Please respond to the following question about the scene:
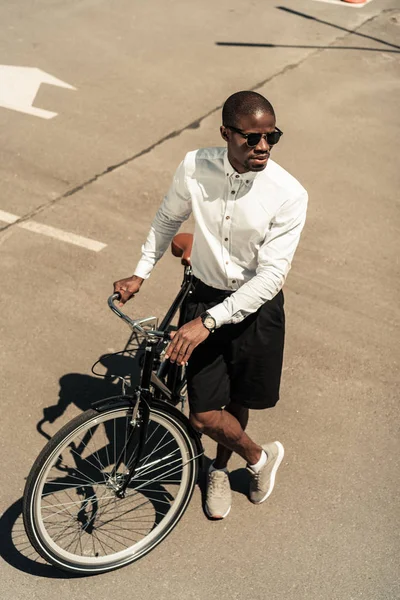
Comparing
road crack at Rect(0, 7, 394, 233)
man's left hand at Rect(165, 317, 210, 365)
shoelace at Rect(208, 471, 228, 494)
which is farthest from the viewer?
road crack at Rect(0, 7, 394, 233)

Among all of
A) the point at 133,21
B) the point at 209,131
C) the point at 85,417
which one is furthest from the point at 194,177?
the point at 133,21

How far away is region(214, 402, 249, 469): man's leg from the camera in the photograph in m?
4.18

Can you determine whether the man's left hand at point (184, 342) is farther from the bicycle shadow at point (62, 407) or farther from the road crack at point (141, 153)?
the road crack at point (141, 153)

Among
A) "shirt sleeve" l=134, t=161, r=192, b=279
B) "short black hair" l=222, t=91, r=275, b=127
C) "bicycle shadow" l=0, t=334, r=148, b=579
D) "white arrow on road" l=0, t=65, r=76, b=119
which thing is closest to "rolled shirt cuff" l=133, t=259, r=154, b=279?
"shirt sleeve" l=134, t=161, r=192, b=279

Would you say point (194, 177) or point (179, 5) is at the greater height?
point (194, 177)

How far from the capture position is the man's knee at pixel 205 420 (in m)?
3.85

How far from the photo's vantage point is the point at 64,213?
6.96 meters

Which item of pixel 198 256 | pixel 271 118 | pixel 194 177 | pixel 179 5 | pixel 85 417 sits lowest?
pixel 179 5

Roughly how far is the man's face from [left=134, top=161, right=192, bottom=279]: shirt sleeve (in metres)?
0.37

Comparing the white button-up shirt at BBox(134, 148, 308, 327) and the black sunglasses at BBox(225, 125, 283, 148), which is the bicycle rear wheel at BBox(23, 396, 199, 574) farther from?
the black sunglasses at BBox(225, 125, 283, 148)

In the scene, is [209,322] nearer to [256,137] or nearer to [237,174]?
[237,174]

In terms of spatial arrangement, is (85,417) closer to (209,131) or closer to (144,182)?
(144,182)

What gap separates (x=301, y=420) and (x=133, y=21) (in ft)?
28.0

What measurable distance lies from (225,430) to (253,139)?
1479mm
